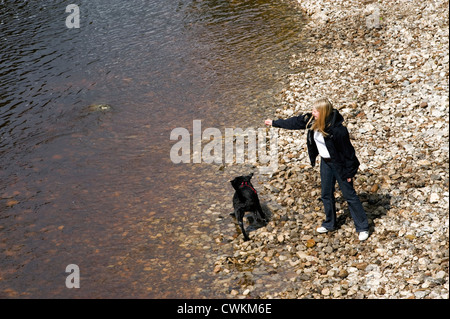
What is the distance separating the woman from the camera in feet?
30.8

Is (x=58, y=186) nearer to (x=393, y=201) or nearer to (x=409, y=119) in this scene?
(x=393, y=201)

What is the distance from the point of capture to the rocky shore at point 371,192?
9297mm

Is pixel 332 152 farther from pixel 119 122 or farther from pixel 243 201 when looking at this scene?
pixel 119 122

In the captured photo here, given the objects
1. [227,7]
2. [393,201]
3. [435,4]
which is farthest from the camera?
[227,7]

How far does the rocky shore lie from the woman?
67 centimetres

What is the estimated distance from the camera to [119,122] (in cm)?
1691

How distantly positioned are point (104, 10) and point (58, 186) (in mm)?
14571

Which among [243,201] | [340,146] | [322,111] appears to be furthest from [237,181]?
[322,111]

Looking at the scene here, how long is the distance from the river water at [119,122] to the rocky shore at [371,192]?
1154 millimetres

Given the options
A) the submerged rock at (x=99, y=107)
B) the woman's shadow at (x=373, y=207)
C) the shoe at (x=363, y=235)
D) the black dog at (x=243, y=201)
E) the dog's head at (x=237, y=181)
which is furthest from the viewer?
the submerged rock at (x=99, y=107)

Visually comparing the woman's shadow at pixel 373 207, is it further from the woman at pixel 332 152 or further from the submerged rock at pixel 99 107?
the submerged rock at pixel 99 107

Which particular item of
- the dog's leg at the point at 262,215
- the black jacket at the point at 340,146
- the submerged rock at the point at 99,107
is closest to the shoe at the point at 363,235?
the black jacket at the point at 340,146

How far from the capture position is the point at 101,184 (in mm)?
13961
